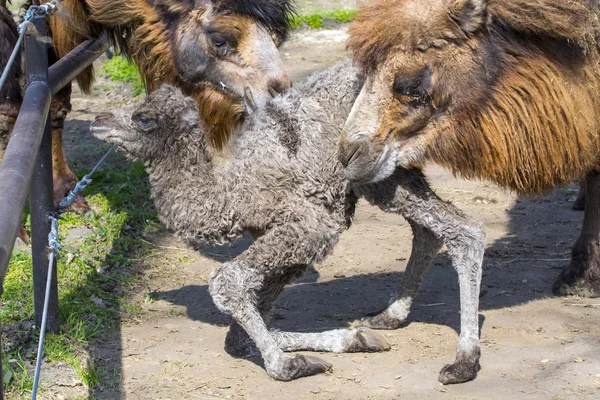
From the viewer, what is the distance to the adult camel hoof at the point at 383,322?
4.52 m

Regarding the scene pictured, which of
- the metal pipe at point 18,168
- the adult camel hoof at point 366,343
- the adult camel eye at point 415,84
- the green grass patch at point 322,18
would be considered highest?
the metal pipe at point 18,168

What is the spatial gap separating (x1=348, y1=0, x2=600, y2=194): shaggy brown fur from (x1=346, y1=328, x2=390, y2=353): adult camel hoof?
0.92 metres

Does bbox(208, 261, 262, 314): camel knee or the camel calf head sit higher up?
the camel calf head

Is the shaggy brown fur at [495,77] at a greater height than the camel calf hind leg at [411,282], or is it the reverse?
the shaggy brown fur at [495,77]

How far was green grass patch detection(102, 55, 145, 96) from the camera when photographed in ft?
30.2

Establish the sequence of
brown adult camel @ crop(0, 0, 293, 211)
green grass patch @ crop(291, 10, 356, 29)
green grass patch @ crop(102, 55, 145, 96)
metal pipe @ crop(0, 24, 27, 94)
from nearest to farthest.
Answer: metal pipe @ crop(0, 24, 27, 94) → brown adult camel @ crop(0, 0, 293, 211) → green grass patch @ crop(102, 55, 145, 96) → green grass patch @ crop(291, 10, 356, 29)

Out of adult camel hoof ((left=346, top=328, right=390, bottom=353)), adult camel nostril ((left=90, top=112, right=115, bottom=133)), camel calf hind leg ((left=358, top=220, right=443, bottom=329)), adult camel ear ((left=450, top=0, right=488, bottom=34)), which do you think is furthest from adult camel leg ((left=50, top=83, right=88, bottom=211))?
adult camel ear ((left=450, top=0, right=488, bottom=34))

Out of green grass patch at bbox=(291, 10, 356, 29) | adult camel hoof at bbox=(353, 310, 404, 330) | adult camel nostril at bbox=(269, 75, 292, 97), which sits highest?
adult camel nostril at bbox=(269, 75, 292, 97)

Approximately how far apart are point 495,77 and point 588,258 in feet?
4.70

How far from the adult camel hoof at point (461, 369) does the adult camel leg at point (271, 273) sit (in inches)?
21.4

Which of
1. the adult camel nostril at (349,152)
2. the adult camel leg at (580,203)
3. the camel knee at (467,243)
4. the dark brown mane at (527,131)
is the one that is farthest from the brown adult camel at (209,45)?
the adult camel leg at (580,203)

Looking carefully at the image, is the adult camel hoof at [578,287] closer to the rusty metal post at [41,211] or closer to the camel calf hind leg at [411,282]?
the camel calf hind leg at [411,282]

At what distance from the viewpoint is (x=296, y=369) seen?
12.8ft

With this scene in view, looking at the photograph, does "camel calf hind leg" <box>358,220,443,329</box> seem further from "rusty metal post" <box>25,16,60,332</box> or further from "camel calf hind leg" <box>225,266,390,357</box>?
"rusty metal post" <box>25,16,60,332</box>
